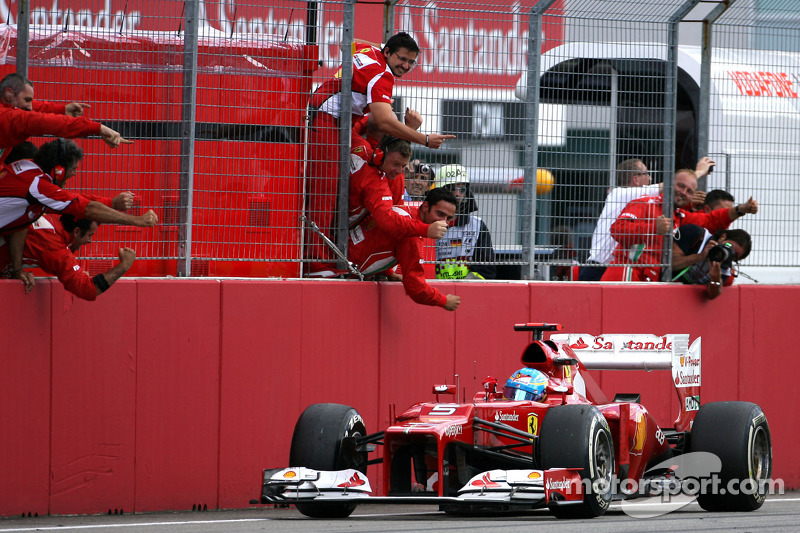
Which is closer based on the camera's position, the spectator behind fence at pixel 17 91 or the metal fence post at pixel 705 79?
the spectator behind fence at pixel 17 91

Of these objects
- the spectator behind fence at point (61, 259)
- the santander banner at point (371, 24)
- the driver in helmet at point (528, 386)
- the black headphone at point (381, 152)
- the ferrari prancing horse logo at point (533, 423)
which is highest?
the santander banner at point (371, 24)

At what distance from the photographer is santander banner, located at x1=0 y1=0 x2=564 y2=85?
30.7 feet

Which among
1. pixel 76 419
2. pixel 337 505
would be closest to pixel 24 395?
pixel 76 419

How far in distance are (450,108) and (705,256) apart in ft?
8.77

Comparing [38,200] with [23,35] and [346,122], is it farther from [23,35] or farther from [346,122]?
[346,122]

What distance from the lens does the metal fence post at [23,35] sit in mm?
9055

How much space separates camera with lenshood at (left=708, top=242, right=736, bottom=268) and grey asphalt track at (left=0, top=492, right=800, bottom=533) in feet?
8.76

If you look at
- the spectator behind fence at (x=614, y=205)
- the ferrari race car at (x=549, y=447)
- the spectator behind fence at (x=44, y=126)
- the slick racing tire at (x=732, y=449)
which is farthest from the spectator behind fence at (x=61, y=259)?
the spectator behind fence at (x=614, y=205)

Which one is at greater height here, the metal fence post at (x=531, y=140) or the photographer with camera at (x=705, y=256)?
the metal fence post at (x=531, y=140)

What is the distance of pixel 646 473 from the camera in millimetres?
9055

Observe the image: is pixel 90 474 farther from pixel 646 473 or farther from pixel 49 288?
pixel 646 473

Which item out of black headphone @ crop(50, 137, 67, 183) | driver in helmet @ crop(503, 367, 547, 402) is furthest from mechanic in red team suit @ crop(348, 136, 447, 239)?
black headphone @ crop(50, 137, 67, 183)

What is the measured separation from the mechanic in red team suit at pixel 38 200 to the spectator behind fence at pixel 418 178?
2633mm

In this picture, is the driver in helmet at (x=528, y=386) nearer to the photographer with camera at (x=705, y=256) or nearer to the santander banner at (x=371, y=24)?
the santander banner at (x=371, y=24)
